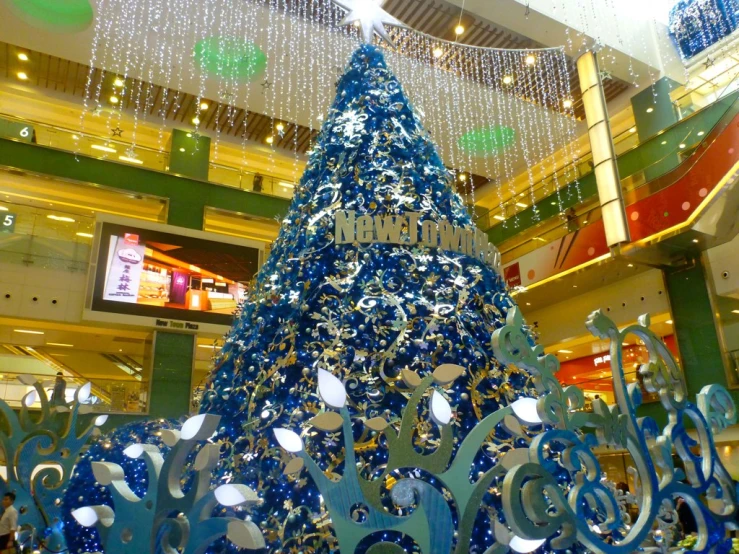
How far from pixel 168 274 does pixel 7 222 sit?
250cm

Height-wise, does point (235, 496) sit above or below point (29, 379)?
below

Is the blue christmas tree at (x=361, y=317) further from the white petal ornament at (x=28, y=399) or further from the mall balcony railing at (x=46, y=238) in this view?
the mall balcony railing at (x=46, y=238)

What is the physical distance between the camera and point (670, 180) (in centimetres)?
852

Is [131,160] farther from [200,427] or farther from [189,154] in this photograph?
[200,427]

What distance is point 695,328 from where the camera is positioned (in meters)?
9.10

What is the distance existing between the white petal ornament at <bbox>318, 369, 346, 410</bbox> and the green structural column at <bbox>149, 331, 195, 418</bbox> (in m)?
9.09

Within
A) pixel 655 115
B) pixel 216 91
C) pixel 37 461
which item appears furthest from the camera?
pixel 655 115

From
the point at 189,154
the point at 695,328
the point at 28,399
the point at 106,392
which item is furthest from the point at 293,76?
the point at 28,399

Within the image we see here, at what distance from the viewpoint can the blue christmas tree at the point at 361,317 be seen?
1863mm

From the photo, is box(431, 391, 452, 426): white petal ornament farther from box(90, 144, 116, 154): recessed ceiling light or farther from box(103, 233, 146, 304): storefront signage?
box(90, 144, 116, 154): recessed ceiling light

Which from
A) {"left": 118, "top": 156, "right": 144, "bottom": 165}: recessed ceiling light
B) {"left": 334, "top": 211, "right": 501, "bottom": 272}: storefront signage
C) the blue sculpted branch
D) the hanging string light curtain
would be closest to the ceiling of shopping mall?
the hanging string light curtain

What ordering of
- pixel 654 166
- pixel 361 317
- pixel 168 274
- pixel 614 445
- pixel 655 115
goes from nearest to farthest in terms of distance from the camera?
pixel 614 445, pixel 361 317, pixel 654 166, pixel 168 274, pixel 655 115

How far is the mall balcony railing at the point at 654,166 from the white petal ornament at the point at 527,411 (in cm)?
793

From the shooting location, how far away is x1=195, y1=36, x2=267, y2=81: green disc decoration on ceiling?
9.20 meters
